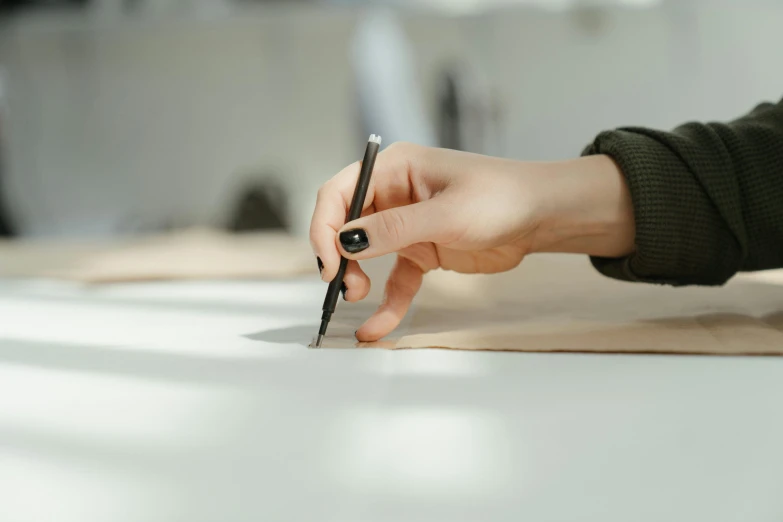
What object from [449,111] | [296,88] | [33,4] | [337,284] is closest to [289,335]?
[337,284]

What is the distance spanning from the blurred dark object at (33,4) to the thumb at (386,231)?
247 centimetres

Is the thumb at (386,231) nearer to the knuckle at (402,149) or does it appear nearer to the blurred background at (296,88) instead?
the knuckle at (402,149)

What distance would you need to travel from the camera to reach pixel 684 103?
2.42m

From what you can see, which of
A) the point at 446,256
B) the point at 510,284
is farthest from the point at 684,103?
the point at 446,256

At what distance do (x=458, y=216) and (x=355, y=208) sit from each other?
0.29 feet

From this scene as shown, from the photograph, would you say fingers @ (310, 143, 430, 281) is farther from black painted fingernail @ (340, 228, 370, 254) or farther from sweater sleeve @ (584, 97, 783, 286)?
sweater sleeve @ (584, 97, 783, 286)

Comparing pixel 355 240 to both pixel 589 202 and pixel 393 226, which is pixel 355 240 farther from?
pixel 589 202

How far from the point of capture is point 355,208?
592mm

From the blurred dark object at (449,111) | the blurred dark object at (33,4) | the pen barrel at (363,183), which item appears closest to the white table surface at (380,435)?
the pen barrel at (363,183)

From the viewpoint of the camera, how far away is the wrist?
2.11ft

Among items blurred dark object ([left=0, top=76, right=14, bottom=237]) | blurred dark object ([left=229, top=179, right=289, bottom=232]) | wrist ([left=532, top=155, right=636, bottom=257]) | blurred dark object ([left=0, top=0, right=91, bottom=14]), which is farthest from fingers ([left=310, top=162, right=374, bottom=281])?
blurred dark object ([left=0, top=76, right=14, bottom=237])

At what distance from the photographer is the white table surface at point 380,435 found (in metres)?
0.31

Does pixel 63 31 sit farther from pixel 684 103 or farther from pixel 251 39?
pixel 684 103

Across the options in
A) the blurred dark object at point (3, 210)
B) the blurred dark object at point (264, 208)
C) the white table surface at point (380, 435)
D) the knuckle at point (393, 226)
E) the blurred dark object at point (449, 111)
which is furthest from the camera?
the blurred dark object at point (3, 210)
